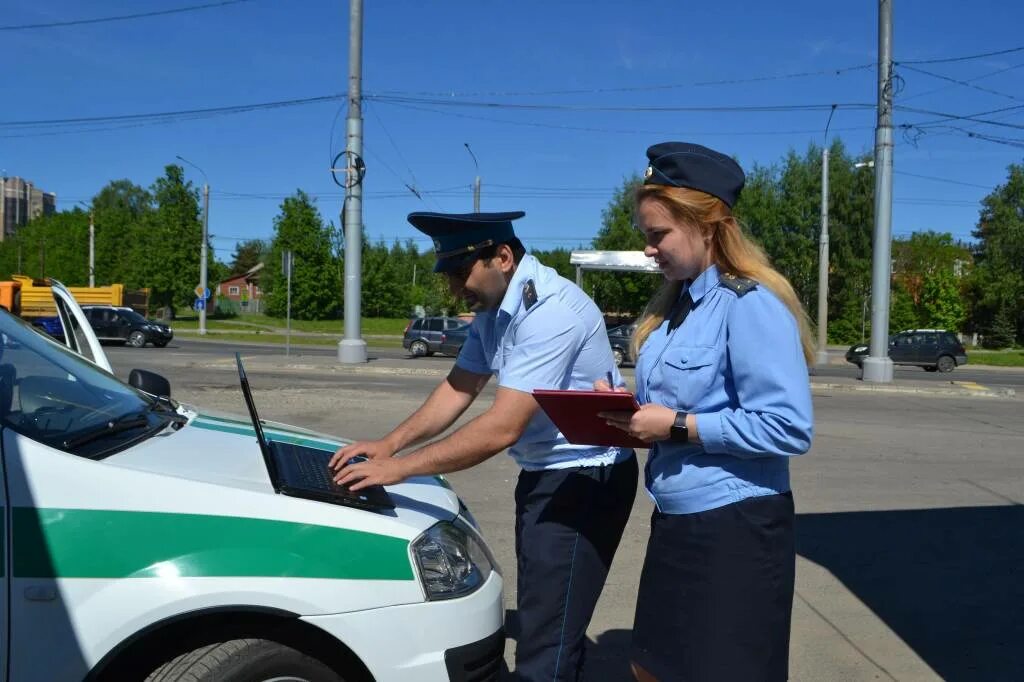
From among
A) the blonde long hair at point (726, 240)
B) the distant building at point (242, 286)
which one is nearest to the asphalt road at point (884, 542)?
the blonde long hair at point (726, 240)

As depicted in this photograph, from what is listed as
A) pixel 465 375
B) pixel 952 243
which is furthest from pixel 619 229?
pixel 952 243

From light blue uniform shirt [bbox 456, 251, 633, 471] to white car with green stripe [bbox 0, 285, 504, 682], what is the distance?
1.53 feet

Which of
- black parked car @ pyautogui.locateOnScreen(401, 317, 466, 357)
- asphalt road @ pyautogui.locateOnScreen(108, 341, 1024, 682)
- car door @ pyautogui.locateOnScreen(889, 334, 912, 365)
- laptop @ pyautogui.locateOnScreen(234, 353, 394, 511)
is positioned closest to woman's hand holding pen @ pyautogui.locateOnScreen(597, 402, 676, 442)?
laptop @ pyautogui.locateOnScreen(234, 353, 394, 511)

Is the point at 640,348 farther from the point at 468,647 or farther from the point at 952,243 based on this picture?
the point at 952,243

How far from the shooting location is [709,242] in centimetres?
215

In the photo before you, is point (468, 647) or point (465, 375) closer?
point (468, 647)

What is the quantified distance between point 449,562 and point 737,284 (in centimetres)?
116

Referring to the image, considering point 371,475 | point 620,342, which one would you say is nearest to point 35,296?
point 371,475

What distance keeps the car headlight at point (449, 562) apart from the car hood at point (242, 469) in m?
0.04

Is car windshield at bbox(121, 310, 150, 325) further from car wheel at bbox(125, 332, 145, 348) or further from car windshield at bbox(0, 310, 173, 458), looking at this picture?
car windshield at bbox(0, 310, 173, 458)

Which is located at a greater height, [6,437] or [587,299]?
[587,299]

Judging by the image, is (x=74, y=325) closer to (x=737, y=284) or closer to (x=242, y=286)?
(x=737, y=284)

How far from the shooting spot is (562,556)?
8.62ft

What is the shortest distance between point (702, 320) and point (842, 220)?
2216 inches
